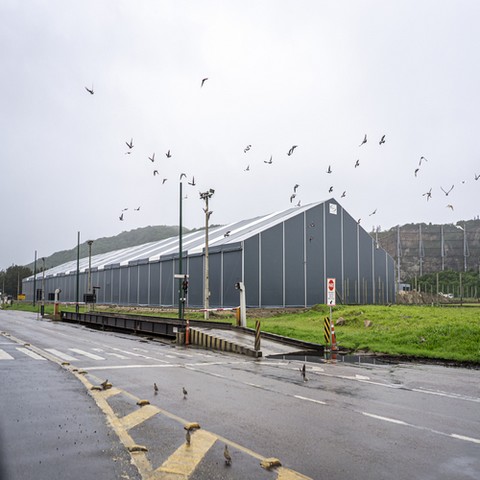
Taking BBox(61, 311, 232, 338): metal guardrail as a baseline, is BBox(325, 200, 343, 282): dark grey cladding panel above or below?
above

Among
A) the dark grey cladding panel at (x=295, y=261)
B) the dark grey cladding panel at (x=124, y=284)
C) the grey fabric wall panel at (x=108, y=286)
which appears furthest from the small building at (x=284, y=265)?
the grey fabric wall panel at (x=108, y=286)

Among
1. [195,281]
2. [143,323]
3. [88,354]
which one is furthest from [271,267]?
[88,354]

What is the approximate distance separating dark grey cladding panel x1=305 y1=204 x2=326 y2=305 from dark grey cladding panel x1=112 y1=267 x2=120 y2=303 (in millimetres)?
26534

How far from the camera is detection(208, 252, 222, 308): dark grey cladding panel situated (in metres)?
39.8

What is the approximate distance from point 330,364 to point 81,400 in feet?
29.4

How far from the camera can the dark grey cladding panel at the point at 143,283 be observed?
52.1 m

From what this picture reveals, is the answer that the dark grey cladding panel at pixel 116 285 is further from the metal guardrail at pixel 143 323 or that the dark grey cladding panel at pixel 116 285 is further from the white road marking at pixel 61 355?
the white road marking at pixel 61 355

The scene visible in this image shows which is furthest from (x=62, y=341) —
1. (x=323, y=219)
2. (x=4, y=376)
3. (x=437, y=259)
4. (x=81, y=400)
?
(x=437, y=259)

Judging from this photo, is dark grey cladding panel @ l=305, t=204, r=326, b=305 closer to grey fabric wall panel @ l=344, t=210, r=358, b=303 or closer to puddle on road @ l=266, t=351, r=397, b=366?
grey fabric wall panel @ l=344, t=210, r=358, b=303

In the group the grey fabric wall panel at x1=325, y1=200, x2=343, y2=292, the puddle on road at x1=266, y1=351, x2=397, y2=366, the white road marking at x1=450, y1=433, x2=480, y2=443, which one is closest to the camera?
the white road marking at x1=450, y1=433, x2=480, y2=443

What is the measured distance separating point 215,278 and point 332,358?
23.1m

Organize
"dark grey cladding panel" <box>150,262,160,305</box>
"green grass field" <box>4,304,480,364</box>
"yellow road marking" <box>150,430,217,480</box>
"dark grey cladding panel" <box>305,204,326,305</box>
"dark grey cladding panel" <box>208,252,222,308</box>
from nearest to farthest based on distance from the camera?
"yellow road marking" <box>150,430,217,480</box> < "green grass field" <box>4,304,480,364</box> < "dark grey cladding panel" <box>208,252,222,308</box> < "dark grey cladding panel" <box>305,204,326,305</box> < "dark grey cladding panel" <box>150,262,160,305</box>

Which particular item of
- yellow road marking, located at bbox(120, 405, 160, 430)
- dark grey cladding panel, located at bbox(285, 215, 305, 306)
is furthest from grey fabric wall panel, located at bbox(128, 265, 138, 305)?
yellow road marking, located at bbox(120, 405, 160, 430)

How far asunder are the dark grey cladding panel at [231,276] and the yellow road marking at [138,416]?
29256 millimetres
